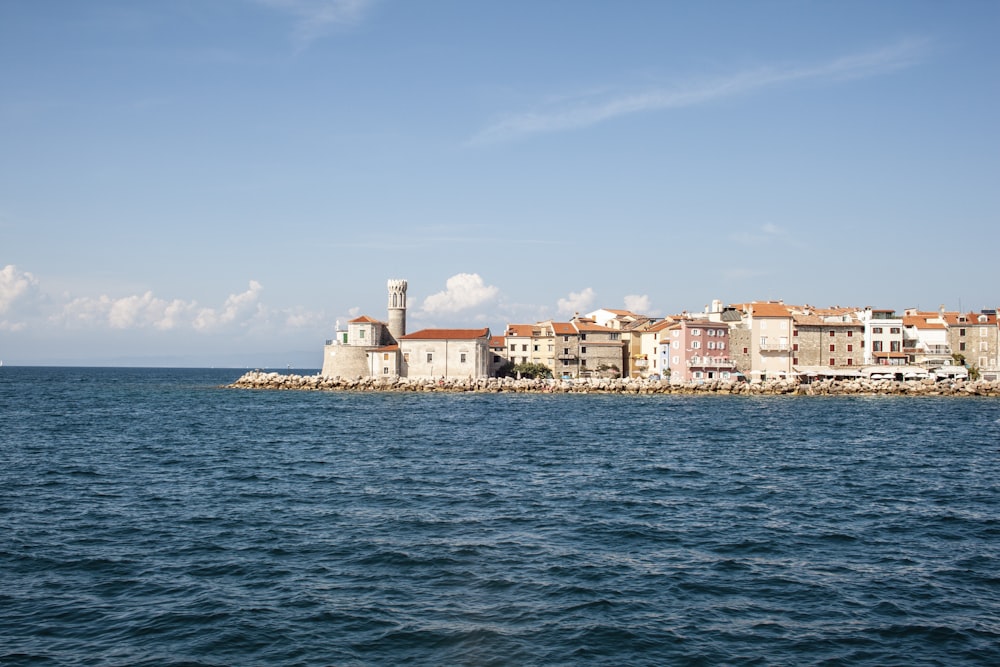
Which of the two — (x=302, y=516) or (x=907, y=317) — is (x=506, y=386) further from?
(x=302, y=516)

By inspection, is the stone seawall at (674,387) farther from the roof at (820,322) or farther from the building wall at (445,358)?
the roof at (820,322)

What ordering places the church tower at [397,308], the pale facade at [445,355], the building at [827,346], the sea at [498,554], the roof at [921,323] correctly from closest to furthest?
1. the sea at [498,554]
2. the building at [827,346]
3. the pale facade at [445,355]
4. the roof at [921,323]
5. the church tower at [397,308]

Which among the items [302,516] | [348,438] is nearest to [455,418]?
[348,438]

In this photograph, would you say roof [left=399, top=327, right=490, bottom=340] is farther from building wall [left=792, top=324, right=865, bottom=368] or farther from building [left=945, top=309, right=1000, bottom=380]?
building [left=945, top=309, right=1000, bottom=380]

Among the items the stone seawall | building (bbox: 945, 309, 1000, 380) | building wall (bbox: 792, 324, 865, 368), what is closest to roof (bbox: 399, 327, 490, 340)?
the stone seawall

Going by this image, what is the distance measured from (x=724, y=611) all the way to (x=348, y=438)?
25145 millimetres

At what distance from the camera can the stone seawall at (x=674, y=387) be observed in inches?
2778

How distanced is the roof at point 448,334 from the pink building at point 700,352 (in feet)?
59.7

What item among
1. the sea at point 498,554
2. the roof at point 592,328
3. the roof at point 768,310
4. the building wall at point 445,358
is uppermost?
the roof at point 768,310

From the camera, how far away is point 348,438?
34.9m

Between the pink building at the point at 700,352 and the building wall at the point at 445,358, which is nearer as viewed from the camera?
the pink building at the point at 700,352

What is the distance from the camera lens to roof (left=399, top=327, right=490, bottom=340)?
7900cm

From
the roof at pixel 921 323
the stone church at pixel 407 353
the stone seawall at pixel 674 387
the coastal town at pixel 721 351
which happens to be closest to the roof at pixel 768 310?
the coastal town at pixel 721 351

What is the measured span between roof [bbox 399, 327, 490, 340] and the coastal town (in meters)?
0.10
